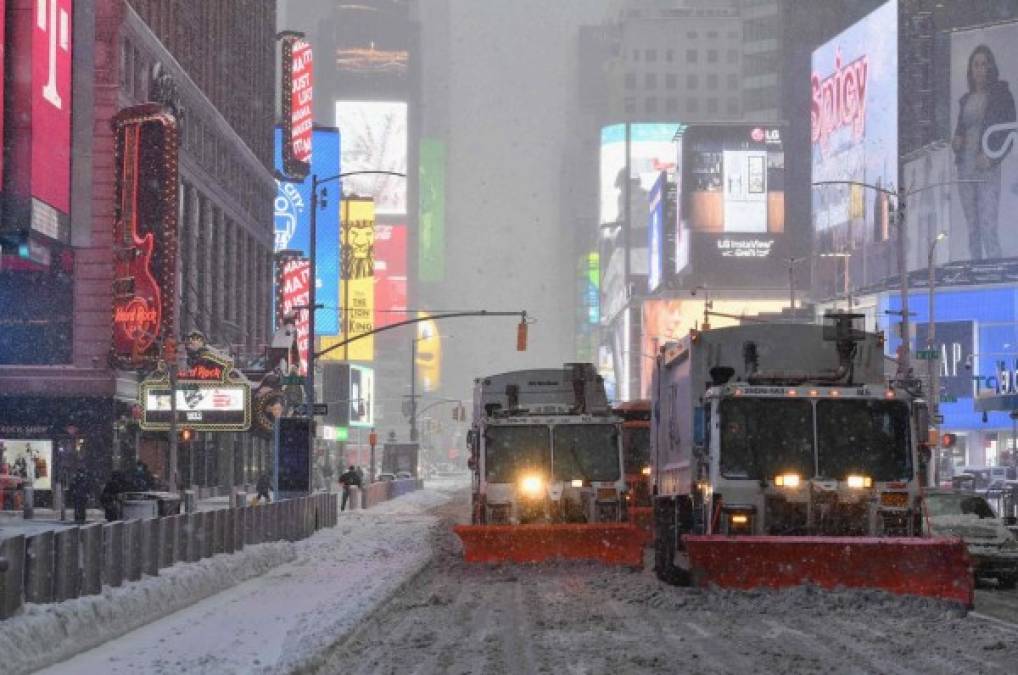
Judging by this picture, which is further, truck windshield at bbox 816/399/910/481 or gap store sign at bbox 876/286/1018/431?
gap store sign at bbox 876/286/1018/431

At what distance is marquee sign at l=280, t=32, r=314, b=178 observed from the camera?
102 metres

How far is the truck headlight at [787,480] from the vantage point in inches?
859

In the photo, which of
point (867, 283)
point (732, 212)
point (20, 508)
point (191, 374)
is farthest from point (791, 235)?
point (20, 508)

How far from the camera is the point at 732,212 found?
170 metres

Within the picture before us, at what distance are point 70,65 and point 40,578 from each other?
126 ft

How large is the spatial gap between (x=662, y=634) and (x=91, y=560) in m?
6.38

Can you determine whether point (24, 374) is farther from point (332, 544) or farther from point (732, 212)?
point (732, 212)

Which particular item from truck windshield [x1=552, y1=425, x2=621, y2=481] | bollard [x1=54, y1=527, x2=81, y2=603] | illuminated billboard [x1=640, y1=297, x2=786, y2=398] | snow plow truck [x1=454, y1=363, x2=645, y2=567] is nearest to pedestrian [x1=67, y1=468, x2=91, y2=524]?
snow plow truck [x1=454, y1=363, x2=645, y2=567]

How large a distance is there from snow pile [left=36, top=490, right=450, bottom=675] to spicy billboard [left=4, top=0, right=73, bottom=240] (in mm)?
17664

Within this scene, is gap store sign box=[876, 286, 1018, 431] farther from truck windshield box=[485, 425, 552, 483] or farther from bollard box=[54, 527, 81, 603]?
bollard box=[54, 527, 81, 603]

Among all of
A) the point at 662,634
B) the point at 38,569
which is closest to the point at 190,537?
the point at 38,569

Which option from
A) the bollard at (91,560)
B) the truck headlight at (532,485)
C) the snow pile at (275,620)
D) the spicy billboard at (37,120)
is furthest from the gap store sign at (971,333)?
the bollard at (91,560)

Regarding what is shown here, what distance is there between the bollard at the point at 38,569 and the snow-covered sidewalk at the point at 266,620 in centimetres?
30

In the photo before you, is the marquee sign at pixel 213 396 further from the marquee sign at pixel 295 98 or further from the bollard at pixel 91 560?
the bollard at pixel 91 560
